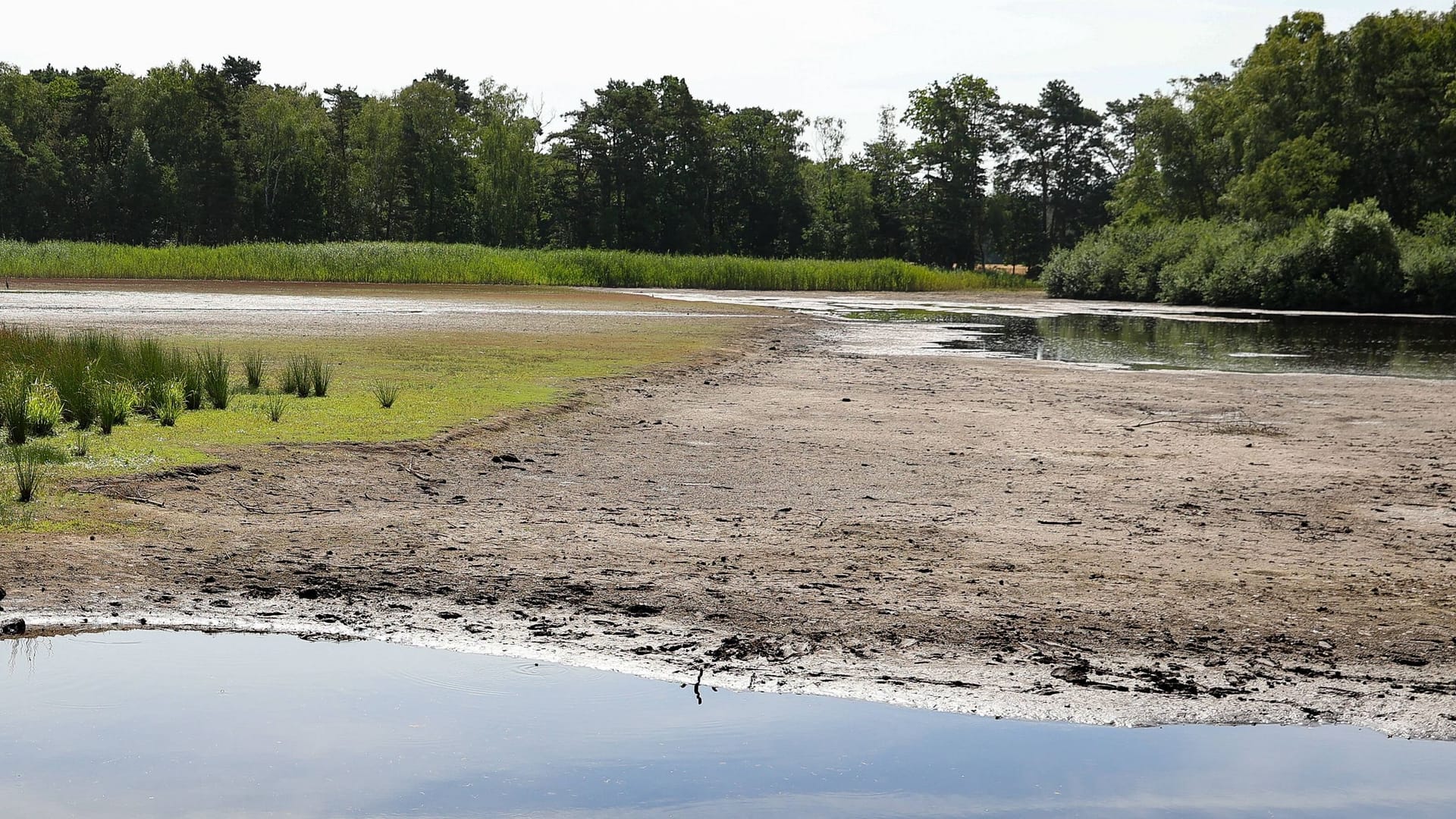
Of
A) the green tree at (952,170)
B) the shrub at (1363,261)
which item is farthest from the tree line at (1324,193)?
the green tree at (952,170)

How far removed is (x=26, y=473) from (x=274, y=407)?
151 inches

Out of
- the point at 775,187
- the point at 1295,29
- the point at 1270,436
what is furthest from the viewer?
the point at 775,187

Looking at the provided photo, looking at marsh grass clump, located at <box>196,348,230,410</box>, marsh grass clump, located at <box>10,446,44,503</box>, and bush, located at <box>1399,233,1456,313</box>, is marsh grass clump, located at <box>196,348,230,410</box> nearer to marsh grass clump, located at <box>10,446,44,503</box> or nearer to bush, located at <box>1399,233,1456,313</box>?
marsh grass clump, located at <box>10,446,44,503</box>

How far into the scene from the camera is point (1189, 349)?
2762 centimetres

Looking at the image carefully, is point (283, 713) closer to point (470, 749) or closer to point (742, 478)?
point (470, 749)

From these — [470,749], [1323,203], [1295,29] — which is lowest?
[470,749]

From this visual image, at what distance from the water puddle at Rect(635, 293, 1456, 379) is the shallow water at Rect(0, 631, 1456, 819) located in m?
18.3

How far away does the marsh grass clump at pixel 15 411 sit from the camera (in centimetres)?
1064

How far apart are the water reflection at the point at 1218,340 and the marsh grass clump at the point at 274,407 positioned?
1486 cm

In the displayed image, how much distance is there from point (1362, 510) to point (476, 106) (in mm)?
115301

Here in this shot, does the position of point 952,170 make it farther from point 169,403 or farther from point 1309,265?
point 169,403

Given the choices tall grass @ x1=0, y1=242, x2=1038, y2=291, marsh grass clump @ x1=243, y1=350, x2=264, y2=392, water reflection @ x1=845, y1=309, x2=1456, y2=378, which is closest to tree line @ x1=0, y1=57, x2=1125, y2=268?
tall grass @ x1=0, y1=242, x2=1038, y2=291

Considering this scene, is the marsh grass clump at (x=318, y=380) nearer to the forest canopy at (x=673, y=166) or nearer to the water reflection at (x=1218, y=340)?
the water reflection at (x=1218, y=340)

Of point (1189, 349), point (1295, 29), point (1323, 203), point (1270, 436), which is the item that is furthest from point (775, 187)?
point (1270, 436)
